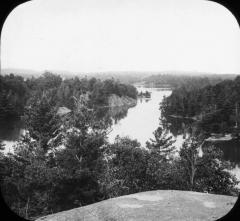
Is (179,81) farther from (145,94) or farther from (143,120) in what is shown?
(143,120)

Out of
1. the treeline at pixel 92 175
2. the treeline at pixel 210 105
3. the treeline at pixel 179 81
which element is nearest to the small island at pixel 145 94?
the treeline at pixel 179 81

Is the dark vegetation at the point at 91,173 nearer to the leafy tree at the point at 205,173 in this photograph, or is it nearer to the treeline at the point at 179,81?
the leafy tree at the point at 205,173

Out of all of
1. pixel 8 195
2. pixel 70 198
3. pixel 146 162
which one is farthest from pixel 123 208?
pixel 8 195

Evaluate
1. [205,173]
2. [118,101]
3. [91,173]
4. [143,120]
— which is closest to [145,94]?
[118,101]

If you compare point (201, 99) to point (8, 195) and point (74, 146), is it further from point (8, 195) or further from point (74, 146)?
point (8, 195)

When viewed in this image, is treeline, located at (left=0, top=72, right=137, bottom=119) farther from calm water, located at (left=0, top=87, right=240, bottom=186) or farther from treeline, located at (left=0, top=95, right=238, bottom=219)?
treeline, located at (left=0, top=95, right=238, bottom=219)
